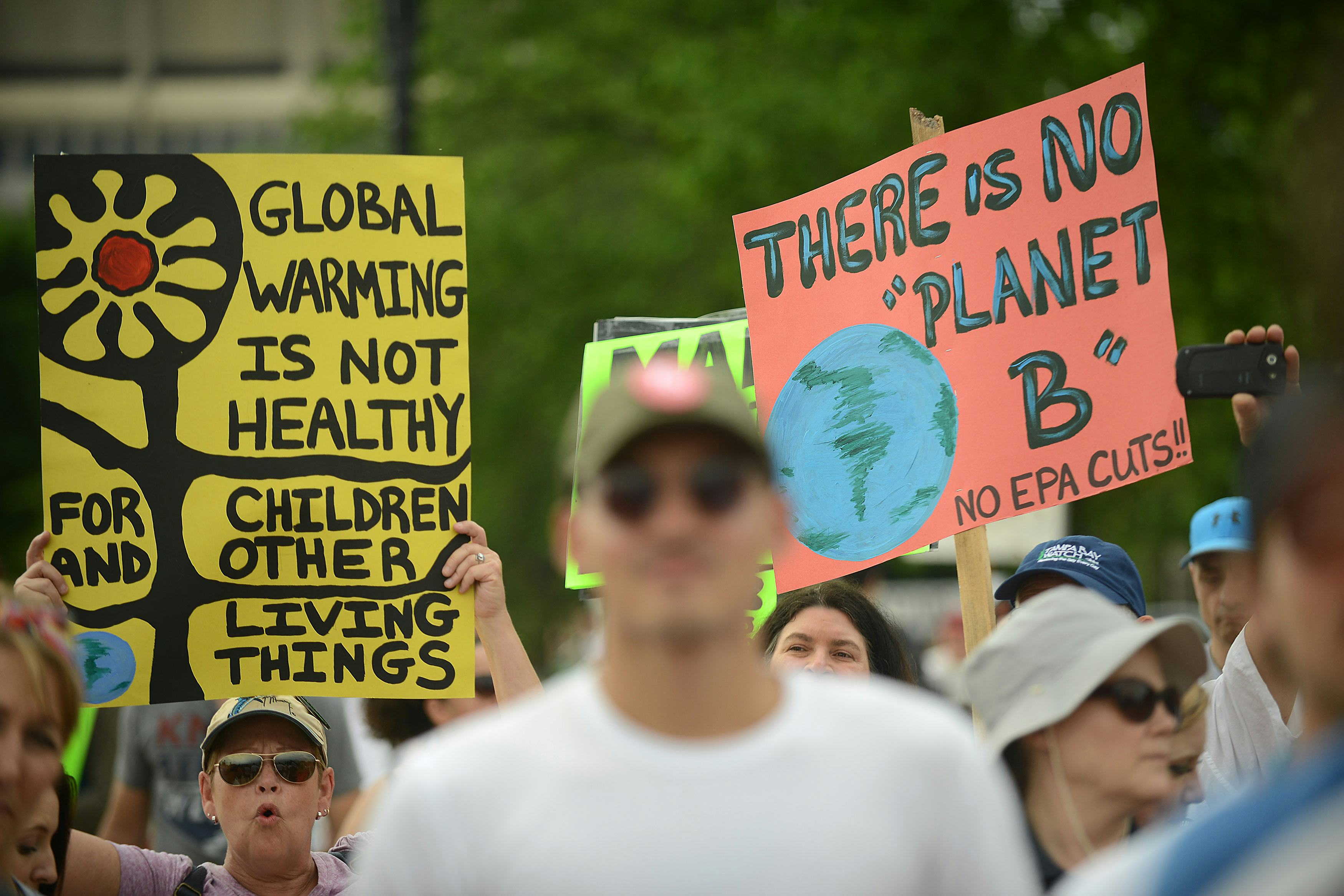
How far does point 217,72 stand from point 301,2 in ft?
17.5

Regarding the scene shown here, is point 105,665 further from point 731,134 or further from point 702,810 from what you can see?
point 731,134

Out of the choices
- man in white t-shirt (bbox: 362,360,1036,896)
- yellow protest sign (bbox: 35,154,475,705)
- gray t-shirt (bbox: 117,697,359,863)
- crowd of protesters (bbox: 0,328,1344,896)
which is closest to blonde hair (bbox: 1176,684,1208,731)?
crowd of protesters (bbox: 0,328,1344,896)

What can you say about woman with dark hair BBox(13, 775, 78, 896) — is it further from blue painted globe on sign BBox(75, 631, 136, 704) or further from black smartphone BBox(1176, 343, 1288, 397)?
black smartphone BBox(1176, 343, 1288, 397)

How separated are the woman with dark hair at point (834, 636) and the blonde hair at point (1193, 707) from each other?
90cm

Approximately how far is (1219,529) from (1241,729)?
1.03 m

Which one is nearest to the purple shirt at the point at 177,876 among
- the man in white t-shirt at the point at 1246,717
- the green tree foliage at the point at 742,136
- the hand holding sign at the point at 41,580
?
the hand holding sign at the point at 41,580

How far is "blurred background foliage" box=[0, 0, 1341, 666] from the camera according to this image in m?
10.9

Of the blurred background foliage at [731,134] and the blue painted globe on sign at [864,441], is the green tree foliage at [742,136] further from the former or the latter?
the blue painted globe on sign at [864,441]

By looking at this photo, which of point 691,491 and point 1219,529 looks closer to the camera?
point 691,491

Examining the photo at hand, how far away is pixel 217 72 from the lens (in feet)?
219

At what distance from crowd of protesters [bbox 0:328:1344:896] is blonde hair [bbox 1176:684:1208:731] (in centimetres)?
2

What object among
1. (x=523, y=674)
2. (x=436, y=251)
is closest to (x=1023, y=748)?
(x=523, y=674)

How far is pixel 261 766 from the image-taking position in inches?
132

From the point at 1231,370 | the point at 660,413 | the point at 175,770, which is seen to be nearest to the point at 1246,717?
the point at 1231,370
